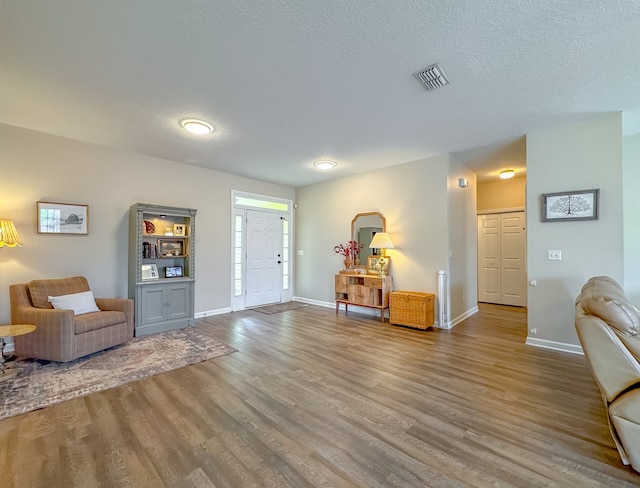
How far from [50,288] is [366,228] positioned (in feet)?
15.7

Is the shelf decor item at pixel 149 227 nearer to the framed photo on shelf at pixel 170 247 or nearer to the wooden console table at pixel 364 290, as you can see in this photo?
the framed photo on shelf at pixel 170 247

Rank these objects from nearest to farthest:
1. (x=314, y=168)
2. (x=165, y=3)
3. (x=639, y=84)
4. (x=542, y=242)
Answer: (x=165, y=3)
(x=639, y=84)
(x=542, y=242)
(x=314, y=168)

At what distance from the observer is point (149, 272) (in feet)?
14.4

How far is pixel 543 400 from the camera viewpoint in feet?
7.59

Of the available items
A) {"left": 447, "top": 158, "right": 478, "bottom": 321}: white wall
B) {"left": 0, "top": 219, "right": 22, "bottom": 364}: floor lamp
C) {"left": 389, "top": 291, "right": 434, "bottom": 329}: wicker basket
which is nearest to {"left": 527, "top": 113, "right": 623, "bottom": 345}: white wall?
{"left": 447, "top": 158, "right": 478, "bottom": 321}: white wall

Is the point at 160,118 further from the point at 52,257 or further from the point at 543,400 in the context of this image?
the point at 543,400

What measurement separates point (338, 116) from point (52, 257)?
4229 mm

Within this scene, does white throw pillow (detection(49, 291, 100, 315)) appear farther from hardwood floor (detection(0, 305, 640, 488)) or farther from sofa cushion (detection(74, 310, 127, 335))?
hardwood floor (detection(0, 305, 640, 488))

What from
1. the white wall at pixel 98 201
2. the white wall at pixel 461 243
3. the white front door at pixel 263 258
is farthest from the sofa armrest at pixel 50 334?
the white wall at pixel 461 243

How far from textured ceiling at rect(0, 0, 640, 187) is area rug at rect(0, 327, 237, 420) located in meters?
2.78

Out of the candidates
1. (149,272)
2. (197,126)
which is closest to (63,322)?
(149,272)

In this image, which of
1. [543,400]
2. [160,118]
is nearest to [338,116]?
[160,118]

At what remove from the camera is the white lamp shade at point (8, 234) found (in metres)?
3.18

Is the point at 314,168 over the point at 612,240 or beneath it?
over
